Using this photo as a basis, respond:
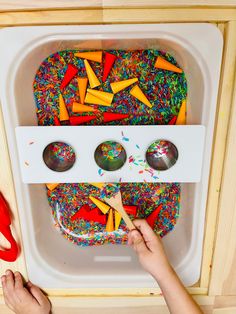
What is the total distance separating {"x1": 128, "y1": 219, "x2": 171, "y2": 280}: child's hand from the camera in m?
0.92

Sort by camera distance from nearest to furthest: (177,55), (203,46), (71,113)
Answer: (203,46)
(177,55)
(71,113)

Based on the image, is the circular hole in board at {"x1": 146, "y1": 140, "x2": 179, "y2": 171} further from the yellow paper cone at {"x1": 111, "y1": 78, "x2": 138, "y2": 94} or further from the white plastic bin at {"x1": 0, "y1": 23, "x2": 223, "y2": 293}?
the yellow paper cone at {"x1": 111, "y1": 78, "x2": 138, "y2": 94}

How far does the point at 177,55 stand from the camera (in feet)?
3.02

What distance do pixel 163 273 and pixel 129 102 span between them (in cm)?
52

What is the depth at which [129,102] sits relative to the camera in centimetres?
103

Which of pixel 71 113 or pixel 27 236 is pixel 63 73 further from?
pixel 27 236

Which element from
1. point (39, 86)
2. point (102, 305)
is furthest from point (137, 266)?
point (39, 86)

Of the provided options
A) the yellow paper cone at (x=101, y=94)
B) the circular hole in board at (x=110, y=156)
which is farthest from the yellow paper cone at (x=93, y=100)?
the circular hole in board at (x=110, y=156)

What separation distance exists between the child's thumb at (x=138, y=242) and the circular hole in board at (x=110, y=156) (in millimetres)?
204

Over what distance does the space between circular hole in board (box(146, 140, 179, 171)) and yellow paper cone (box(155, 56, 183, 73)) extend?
22cm

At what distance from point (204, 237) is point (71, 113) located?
0.57 m

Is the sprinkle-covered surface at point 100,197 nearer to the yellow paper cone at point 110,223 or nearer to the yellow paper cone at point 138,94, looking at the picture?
the yellow paper cone at point 110,223

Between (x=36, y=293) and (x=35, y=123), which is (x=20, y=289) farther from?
(x=35, y=123)

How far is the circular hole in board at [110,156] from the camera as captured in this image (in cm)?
92
